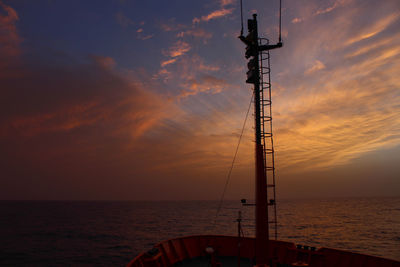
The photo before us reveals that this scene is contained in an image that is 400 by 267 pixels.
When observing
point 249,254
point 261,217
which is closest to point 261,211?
point 261,217

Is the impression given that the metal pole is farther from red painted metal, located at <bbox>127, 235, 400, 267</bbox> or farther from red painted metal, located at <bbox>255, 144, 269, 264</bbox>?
red painted metal, located at <bbox>127, 235, 400, 267</bbox>

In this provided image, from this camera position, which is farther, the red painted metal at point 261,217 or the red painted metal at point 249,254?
the red painted metal at point 249,254

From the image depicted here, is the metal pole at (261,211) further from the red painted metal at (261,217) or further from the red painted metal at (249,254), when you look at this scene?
the red painted metal at (249,254)

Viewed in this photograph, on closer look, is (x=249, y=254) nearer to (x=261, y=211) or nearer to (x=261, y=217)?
(x=261, y=217)

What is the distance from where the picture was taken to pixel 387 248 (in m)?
46.5

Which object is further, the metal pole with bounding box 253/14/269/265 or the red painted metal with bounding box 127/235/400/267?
the red painted metal with bounding box 127/235/400/267

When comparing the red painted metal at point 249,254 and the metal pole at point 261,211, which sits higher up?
the metal pole at point 261,211

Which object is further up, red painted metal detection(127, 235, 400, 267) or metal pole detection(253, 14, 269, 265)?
metal pole detection(253, 14, 269, 265)

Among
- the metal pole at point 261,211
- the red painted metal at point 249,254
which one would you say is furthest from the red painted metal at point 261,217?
the red painted metal at point 249,254

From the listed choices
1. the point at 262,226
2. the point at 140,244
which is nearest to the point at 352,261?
the point at 262,226

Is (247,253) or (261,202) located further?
(247,253)

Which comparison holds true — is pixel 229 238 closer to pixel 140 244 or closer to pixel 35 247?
pixel 140 244

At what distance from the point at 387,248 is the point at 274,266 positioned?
4715 centimetres

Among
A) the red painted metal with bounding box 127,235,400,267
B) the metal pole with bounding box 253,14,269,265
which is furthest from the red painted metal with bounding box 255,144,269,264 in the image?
the red painted metal with bounding box 127,235,400,267
